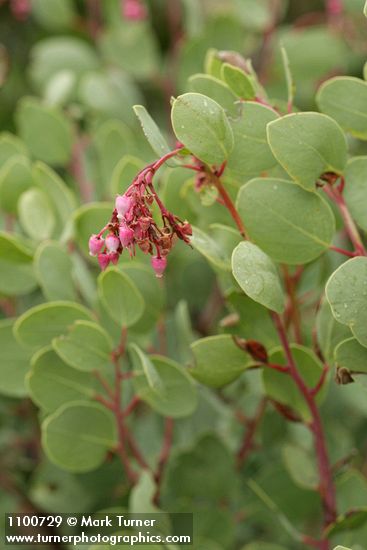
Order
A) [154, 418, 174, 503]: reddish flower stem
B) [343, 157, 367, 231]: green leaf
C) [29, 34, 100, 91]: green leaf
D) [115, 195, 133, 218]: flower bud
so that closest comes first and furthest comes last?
[115, 195, 133, 218]: flower bud, [343, 157, 367, 231]: green leaf, [154, 418, 174, 503]: reddish flower stem, [29, 34, 100, 91]: green leaf

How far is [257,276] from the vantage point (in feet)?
2.03

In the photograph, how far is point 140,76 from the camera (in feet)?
4.69

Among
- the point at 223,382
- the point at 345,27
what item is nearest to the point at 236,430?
the point at 223,382

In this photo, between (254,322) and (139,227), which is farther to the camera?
(254,322)

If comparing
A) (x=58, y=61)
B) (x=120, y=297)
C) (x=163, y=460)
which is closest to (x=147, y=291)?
(x=120, y=297)

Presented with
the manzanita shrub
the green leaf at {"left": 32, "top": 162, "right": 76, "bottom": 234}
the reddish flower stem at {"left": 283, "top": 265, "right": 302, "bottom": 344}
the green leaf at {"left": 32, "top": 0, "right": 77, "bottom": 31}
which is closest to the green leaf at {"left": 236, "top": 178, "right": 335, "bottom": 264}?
the manzanita shrub

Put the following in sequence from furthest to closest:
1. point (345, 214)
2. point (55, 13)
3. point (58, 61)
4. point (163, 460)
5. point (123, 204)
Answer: point (55, 13) → point (58, 61) → point (163, 460) → point (345, 214) → point (123, 204)

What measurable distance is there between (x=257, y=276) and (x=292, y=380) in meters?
0.19

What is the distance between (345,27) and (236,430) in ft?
2.57

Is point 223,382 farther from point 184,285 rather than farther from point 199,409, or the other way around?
point 184,285

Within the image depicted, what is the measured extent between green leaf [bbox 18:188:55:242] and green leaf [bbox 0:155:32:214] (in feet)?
0.08

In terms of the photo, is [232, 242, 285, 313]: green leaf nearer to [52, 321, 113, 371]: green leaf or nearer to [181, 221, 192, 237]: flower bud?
[181, 221, 192, 237]: flower bud

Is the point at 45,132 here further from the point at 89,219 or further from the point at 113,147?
the point at 89,219

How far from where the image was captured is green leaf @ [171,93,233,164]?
605mm
